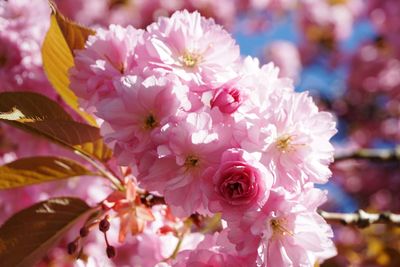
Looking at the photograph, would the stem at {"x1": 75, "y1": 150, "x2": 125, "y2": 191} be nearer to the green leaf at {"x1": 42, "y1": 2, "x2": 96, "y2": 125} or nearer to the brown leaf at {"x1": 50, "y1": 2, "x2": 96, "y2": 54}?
the green leaf at {"x1": 42, "y1": 2, "x2": 96, "y2": 125}

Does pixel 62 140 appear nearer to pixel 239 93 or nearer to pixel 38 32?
pixel 239 93

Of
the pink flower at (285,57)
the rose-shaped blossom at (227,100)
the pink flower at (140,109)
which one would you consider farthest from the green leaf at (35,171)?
the pink flower at (285,57)

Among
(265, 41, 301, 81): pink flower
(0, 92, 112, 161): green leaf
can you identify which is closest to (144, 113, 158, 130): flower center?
(0, 92, 112, 161): green leaf

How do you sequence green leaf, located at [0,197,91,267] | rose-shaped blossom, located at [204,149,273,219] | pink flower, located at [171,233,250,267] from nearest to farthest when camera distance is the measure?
rose-shaped blossom, located at [204,149,273,219]
pink flower, located at [171,233,250,267]
green leaf, located at [0,197,91,267]

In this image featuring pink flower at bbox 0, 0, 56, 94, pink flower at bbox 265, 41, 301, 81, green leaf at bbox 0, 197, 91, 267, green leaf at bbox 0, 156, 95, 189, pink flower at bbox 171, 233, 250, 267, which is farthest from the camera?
pink flower at bbox 265, 41, 301, 81

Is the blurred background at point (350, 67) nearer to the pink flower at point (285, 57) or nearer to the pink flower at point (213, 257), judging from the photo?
the pink flower at point (285, 57)

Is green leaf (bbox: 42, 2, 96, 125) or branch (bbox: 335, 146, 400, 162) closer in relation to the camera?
green leaf (bbox: 42, 2, 96, 125)
